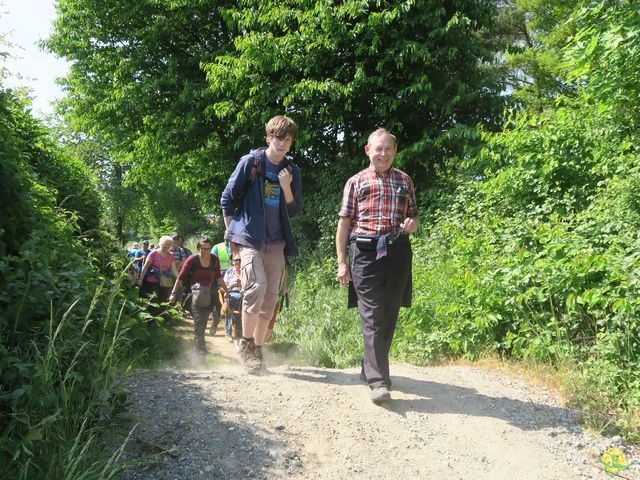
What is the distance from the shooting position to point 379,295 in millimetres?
3945

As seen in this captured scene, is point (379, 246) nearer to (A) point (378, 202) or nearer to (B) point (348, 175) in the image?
(A) point (378, 202)

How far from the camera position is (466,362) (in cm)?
521

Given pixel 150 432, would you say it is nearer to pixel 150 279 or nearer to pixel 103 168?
pixel 150 279

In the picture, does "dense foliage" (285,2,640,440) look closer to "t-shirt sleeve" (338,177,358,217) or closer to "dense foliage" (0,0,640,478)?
"dense foliage" (0,0,640,478)

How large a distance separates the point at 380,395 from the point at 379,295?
2.50ft

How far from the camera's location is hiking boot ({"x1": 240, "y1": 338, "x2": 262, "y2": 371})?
14.6 ft

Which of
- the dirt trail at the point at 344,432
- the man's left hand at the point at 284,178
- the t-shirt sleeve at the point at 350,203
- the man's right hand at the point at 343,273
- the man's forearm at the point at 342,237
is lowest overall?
the dirt trail at the point at 344,432

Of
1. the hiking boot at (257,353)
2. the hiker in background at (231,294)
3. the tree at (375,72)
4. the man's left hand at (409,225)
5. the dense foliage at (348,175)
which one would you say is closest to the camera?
the dense foliage at (348,175)

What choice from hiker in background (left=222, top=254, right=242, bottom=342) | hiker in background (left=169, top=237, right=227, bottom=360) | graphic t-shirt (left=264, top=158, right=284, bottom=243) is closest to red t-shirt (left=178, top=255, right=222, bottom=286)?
hiker in background (left=169, top=237, right=227, bottom=360)

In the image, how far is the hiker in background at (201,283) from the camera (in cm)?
750

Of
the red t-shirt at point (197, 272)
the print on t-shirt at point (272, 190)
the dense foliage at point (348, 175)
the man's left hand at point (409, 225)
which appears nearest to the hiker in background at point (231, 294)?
the red t-shirt at point (197, 272)

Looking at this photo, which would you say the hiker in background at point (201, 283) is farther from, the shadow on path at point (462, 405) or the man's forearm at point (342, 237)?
the man's forearm at point (342, 237)

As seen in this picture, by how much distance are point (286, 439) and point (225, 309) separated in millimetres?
5164

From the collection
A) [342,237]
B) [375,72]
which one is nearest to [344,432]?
[342,237]
